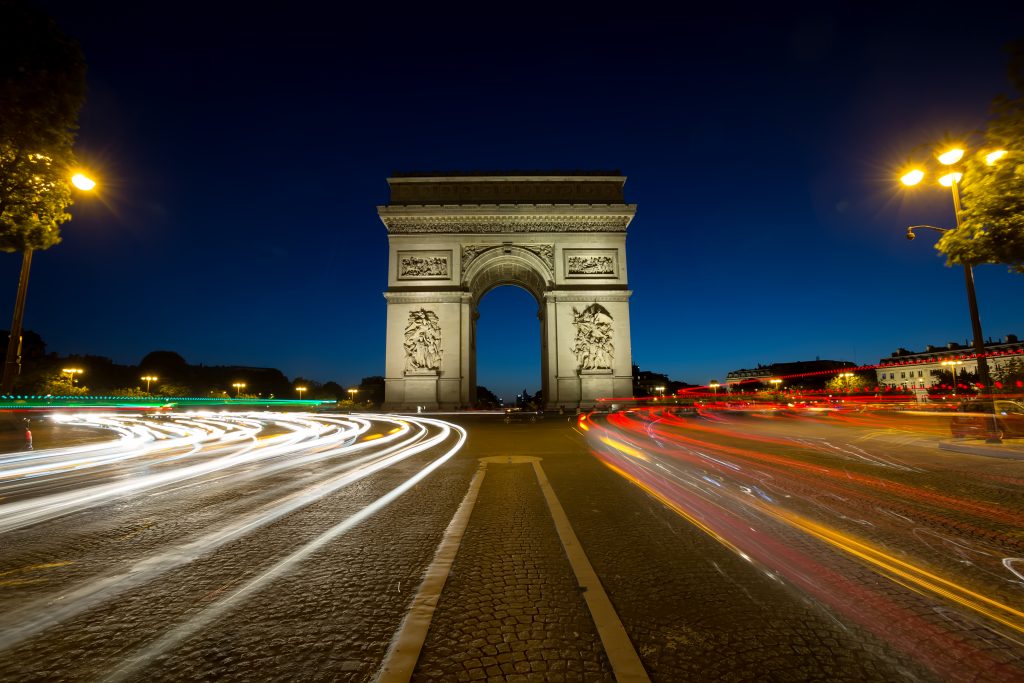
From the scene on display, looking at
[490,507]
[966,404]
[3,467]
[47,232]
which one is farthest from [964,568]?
[966,404]

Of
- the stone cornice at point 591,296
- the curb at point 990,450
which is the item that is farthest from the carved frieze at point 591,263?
the curb at point 990,450

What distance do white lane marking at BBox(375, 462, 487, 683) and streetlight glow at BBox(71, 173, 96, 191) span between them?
36.7 feet

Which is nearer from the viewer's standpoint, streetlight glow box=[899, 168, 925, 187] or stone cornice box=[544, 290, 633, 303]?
streetlight glow box=[899, 168, 925, 187]

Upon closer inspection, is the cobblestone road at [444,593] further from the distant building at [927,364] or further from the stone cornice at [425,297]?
the distant building at [927,364]

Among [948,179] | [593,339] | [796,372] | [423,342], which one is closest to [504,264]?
[423,342]

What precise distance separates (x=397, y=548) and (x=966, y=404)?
23.3 meters

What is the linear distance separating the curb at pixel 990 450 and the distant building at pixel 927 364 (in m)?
86.3

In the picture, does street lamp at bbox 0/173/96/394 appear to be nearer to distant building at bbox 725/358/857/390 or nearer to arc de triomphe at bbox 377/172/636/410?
arc de triomphe at bbox 377/172/636/410

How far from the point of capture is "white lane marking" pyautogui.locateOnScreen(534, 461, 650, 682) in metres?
1.64

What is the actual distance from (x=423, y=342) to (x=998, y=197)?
28.2 metres

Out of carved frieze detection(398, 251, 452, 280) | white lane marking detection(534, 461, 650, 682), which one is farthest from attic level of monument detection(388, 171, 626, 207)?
white lane marking detection(534, 461, 650, 682)

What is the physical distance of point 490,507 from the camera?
4.49 m

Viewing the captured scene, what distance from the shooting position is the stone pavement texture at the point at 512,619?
167 cm

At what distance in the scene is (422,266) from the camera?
33.0 m
